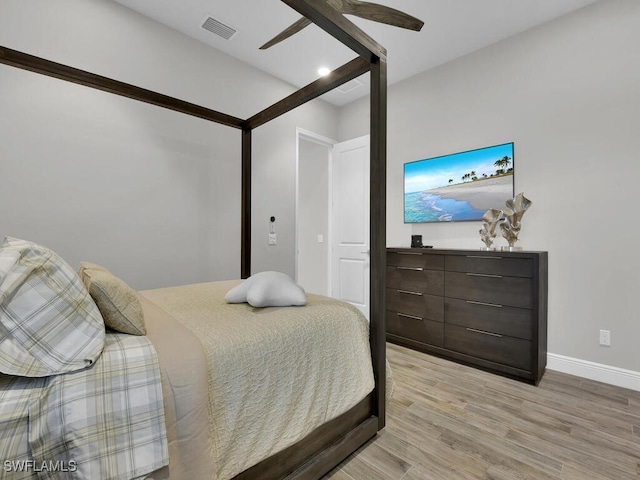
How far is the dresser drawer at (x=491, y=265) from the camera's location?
2.37 metres

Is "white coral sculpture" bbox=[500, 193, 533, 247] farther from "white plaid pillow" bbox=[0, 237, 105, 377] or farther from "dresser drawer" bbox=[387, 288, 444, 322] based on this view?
"white plaid pillow" bbox=[0, 237, 105, 377]

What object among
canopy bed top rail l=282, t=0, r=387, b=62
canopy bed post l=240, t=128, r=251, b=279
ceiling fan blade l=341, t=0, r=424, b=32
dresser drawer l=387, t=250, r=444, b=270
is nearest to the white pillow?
canopy bed post l=240, t=128, r=251, b=279

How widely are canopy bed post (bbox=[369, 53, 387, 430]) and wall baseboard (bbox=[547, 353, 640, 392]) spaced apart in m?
1.93

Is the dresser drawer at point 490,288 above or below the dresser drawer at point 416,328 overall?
above

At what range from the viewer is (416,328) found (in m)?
2.98

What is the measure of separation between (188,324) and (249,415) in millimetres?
440

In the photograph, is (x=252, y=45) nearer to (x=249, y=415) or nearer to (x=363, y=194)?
(x=363, y=194)

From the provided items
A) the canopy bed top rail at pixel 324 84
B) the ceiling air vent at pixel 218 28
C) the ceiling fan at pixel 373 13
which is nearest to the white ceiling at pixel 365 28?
the ceiling air vent at pixel 218 28

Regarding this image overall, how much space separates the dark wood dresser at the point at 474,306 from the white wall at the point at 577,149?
0.28 metres

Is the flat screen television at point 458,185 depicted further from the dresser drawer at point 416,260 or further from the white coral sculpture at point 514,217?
the dresser drawer at point 416,260

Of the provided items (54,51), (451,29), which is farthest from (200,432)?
(451,29)

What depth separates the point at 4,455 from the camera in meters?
0.68

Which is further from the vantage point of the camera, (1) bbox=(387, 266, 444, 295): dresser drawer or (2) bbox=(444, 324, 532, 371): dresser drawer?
(1) bbox=(387, 266, 444, 295): dresser drawer

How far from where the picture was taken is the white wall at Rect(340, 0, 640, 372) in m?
2.30
